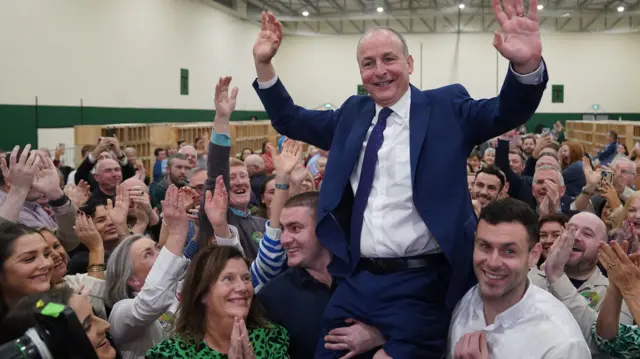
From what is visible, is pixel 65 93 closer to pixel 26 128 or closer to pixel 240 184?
pixel 26 128

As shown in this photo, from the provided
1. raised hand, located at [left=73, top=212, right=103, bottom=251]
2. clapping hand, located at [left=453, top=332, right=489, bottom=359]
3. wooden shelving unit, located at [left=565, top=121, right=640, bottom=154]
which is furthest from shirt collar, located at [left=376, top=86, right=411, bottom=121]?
wooden shelving unit, located at [left=565, top=121, right=640, bottom=154]

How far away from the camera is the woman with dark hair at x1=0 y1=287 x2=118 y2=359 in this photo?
2.26 m

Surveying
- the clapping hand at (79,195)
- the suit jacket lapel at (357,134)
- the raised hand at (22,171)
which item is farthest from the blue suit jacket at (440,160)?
the clapping hand at (79,195)

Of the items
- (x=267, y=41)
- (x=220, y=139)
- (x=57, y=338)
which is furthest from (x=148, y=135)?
(x=57, y=338)

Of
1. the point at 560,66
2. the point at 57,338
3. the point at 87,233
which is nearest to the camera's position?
the point at 57,338

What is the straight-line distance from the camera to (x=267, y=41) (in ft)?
9.52

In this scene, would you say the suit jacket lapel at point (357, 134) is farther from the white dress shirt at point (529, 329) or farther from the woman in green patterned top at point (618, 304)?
the woman in green patterned top at point (618, 304)

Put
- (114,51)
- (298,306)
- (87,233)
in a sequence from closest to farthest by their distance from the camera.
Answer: (298,306), (87,233), (114,51)

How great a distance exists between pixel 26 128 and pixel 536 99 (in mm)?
11763

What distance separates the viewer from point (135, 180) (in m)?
4.85

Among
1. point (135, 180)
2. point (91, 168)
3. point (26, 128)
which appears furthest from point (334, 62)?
point (135, 180)

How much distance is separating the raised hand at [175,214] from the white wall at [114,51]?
9.74 metres

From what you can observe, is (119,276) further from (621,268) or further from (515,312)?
(621,268)

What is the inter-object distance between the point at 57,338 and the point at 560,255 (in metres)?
2.27
